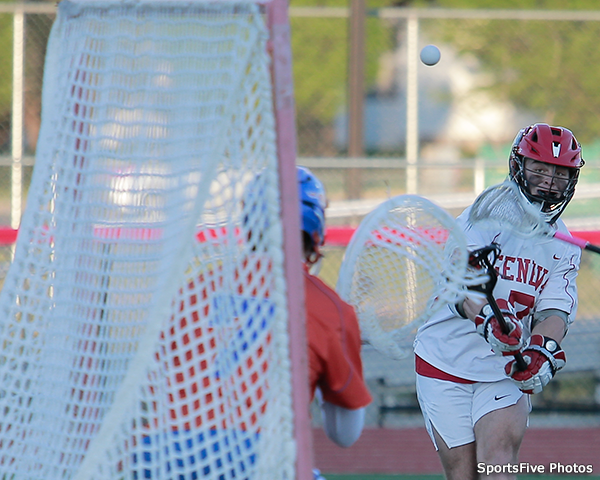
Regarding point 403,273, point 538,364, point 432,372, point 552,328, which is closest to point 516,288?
point 552,328

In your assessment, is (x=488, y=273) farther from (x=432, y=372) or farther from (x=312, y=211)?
(x=312, y=211)

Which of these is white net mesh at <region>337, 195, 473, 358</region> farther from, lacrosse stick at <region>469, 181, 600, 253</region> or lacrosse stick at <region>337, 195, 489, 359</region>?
lacrosse stick at <region>469, 181, 600, 253</region>

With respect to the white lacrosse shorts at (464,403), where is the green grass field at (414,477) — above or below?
below

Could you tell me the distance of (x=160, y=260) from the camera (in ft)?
7.09

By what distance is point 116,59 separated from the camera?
230cm

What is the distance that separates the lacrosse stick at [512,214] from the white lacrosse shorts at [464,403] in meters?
0.62

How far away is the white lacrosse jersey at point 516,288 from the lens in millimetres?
3414

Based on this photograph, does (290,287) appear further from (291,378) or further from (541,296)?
(541,296)

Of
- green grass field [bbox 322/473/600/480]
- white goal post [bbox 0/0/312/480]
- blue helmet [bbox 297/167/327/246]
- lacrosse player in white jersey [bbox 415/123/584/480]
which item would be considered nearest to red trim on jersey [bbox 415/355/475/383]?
lacrosse player in white jersey [bbox 415/123/584/480]

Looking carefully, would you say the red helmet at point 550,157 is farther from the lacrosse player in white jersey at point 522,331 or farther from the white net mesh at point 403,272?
the white net mesh at point 403,272

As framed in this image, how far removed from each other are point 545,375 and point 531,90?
11.2 metres

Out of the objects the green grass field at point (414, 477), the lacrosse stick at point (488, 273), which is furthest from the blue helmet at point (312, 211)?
the green grass field at point (414, 477)

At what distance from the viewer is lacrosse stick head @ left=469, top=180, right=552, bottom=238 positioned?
3.35 m

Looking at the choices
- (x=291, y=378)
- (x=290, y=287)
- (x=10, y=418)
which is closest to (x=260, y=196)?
(x=290, y=287)
